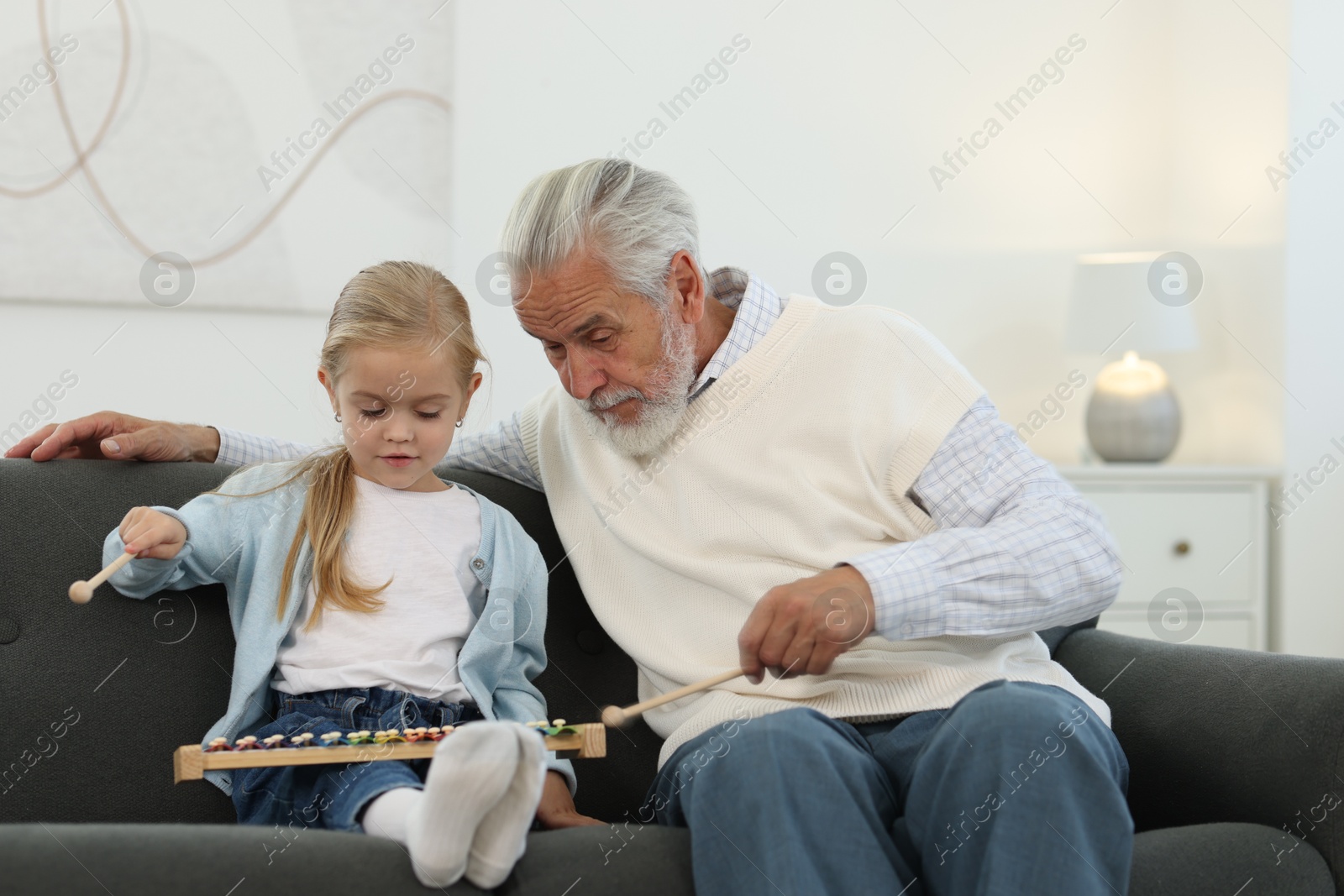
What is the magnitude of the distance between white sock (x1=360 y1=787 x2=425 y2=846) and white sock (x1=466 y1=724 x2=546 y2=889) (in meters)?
0.10

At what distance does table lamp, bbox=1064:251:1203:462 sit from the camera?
3.10 meters

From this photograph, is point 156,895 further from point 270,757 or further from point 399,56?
point 399,56

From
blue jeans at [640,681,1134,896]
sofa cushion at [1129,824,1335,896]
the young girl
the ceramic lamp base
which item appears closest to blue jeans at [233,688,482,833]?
the young girl

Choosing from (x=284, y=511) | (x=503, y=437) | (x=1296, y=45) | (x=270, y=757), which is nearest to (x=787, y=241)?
(x=1296, y=45)

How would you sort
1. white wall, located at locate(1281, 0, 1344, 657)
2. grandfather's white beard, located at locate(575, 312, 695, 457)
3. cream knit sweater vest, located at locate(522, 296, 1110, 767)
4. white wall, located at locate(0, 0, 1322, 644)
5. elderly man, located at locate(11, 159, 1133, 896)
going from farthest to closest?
white wall, located at locate(1281, 0, 1344, 657), white wall, located at locate(0, 0, 1322, 644), grandfather's white beard, located at locate(575, 312, 695, 457), cream knit sweater vest, located at locate(522, 296, 1110, 767), elderly man, located at locate(11, 159, 1133, 896)

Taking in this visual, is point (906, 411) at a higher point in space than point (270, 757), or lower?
higher

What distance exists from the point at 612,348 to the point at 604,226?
15 centimetres

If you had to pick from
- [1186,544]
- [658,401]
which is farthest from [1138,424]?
[658,401]

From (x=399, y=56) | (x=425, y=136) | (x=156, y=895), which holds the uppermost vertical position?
(x=399, y=56)

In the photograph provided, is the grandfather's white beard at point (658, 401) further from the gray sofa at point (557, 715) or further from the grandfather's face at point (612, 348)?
the gray sofa at point (557, 715)

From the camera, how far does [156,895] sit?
93cm

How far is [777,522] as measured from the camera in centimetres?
142

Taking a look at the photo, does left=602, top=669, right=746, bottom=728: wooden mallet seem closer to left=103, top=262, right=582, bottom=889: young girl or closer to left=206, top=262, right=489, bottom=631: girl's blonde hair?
left=103, top=262, right=582, bottom=889: young girl

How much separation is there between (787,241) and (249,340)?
138 centimetres
